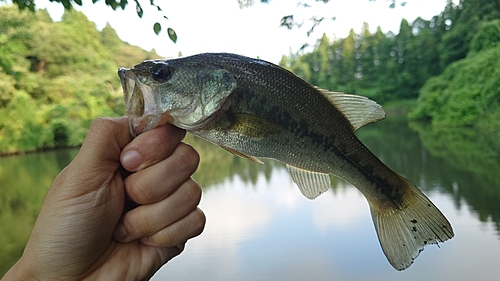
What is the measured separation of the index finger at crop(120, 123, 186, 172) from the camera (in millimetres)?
1577

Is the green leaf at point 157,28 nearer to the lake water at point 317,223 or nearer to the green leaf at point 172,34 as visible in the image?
the green leaf at point 172,34

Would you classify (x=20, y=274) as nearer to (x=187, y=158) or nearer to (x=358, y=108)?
(x=187, y=158)

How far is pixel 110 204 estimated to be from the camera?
5.41ft

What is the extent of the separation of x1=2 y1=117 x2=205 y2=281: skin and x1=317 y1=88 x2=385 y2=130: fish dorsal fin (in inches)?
30.4

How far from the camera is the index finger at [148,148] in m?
1.58

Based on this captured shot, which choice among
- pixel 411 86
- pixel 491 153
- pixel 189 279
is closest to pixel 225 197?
pixel 189 279

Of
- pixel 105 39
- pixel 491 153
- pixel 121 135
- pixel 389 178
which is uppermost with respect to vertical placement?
pixel 105 39

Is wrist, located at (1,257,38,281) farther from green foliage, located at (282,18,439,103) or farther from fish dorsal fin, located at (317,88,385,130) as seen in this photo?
green foliage, located at (282,18,439,103)

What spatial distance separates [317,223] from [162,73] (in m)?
9.52

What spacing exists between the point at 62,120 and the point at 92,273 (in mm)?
25067

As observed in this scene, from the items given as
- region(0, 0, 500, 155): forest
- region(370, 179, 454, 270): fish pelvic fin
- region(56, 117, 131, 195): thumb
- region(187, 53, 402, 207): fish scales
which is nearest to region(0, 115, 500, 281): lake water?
region(0, 0, 500, 155): forest

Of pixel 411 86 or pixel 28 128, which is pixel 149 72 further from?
pixel 411 86

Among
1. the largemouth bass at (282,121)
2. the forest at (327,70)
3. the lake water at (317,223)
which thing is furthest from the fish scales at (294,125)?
the forest at (327,70)

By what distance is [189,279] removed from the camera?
768 cm
